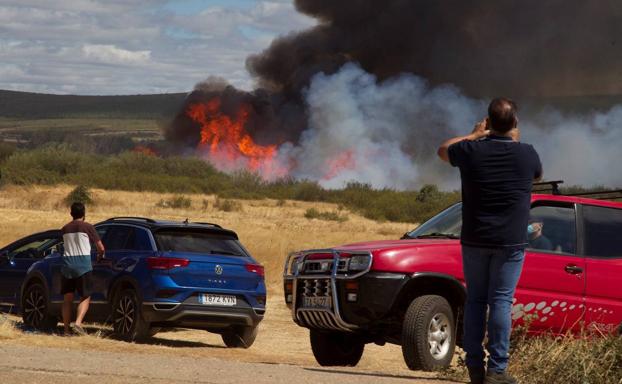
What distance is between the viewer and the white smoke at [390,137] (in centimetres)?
7050

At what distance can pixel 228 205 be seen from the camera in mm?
59438

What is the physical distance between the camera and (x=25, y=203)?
55094mm

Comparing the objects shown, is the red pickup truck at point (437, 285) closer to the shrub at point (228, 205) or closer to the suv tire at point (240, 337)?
the suv tire at point (240, 337)

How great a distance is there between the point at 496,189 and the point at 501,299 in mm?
808

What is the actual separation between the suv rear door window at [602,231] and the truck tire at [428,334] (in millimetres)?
1745

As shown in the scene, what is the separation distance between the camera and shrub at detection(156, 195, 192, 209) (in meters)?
58.7

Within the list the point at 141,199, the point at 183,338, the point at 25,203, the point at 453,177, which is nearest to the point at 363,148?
the point at 453,177

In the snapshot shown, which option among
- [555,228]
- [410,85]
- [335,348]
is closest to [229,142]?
[410,85]

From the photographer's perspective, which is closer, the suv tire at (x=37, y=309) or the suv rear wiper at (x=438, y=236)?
the suv rear wiper at (x=438, y=236)

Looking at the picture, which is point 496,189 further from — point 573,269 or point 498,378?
point 573,269

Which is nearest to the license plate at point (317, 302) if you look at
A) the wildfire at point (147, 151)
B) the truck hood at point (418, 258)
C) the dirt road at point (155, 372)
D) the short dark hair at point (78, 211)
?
the truck hood at point (418, 258)

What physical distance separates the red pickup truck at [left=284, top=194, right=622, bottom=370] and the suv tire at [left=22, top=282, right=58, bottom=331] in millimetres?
6169

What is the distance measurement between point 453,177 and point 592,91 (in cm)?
936

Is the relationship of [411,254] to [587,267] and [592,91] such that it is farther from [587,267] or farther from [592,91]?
[592,91]
